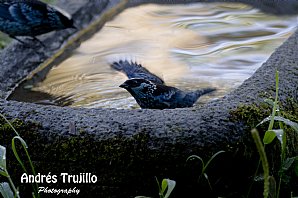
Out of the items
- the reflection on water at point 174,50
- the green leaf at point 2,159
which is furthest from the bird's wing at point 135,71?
the green leaf at point 2,159

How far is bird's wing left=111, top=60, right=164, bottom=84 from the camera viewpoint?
4.02 meters

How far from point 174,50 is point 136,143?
2.20 metres

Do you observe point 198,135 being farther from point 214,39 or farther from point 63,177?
point 214,39

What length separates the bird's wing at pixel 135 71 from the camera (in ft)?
13.2

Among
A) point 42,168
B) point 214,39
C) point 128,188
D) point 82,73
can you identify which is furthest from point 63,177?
point 214,39

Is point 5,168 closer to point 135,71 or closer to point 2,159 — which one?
point 2,159

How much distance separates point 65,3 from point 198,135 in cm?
304

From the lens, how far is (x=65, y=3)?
5.47 meters

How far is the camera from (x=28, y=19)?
15.8 ft

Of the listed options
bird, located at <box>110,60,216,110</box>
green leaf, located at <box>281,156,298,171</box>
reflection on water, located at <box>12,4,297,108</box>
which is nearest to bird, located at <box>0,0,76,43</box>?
reflection on water, located at <box>12,4,297,108</box>

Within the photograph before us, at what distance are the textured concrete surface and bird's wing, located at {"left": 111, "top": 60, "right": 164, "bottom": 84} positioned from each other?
1.16 m

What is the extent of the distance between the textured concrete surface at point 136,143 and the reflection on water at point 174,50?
0.99 meters

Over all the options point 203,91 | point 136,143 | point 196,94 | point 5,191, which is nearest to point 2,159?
point 5,191

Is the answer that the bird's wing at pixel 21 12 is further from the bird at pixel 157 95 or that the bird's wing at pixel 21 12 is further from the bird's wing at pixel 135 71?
the bird at pixel 157 95
